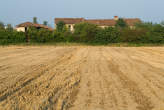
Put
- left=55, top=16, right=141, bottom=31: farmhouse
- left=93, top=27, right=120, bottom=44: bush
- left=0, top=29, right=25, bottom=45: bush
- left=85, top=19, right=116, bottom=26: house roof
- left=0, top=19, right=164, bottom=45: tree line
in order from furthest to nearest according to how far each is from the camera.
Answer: left=55, top=16, right=141, bottom=31: farmhouse → left=85, top=19, right=116, bottom=26: house roof → left=93, top=27, right=120, bottom=44: bush → left=0, top=19, right=164, bottom=45: tree line → left=0, top=29, right=25, bottom=45: bush

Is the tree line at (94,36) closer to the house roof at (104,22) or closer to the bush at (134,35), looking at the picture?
the bush at (134,35)

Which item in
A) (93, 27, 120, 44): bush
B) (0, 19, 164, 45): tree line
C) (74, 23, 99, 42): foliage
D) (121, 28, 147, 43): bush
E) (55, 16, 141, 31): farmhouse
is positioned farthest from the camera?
(55, 16, 141, 31): farmhouse

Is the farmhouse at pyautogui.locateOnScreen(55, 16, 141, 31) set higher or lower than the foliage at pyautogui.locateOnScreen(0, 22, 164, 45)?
higher

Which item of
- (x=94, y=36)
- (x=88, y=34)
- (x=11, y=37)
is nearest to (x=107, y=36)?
(x=94, y=36)

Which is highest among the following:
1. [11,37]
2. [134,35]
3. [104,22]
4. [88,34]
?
[104,22]

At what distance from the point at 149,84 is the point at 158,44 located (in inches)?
863

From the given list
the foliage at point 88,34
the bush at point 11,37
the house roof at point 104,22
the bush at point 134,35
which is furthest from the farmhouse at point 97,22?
the bush at point 11,37

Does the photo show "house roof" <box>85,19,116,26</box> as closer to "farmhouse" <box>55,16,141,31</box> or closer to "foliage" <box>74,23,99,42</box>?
"farmhouse" <box>55,16,141,31</box>

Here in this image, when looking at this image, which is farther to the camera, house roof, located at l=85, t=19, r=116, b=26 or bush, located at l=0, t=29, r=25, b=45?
house roof, located at l=85, t=19, r=116, b=26

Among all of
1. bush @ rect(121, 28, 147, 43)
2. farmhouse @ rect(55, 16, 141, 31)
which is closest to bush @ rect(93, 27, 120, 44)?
bush @ rect(121, 28, 147, 43)

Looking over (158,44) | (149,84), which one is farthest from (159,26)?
(149,84)

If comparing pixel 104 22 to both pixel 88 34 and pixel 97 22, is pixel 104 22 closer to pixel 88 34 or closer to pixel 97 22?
pixel 97 22

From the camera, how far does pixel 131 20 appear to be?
48.6m

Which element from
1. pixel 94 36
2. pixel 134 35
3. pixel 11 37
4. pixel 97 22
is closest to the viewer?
pixel 11 37
